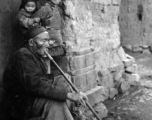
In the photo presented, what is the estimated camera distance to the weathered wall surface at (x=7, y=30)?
3.46m

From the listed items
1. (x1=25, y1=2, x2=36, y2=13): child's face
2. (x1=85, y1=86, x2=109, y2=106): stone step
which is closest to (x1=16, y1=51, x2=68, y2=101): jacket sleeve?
(x1=25, y1=2, x2=36, y2=13): child's face

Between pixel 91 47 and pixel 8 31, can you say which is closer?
pixel 8 31

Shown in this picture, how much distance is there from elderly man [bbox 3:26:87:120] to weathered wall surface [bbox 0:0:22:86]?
3.07ft

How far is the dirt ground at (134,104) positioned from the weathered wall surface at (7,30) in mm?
1851

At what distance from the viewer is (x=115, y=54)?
5.20 metres

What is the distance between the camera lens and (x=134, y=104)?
446 cm

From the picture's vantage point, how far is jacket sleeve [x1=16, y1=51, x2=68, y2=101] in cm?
243

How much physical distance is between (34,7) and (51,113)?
1.60 meters

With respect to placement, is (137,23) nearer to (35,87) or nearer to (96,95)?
(96,95)

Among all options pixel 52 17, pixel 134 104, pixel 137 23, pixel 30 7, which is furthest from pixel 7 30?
pixel 137 23

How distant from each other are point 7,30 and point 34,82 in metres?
1.41

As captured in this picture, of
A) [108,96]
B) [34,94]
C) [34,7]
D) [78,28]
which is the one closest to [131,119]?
[108,96]

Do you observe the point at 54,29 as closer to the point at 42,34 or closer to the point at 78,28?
the point at 78,28

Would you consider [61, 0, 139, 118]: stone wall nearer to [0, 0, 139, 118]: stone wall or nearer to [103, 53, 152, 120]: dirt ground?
[0, 0, 139, 118]: stone wall
